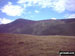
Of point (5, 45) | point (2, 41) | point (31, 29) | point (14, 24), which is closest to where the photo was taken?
point (5, 45)

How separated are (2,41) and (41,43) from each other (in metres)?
3.16

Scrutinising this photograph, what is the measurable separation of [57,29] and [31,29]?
4.96 metres

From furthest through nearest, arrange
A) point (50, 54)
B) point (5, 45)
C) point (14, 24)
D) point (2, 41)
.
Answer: point (14, 24) → point (2, 41) → point (5, 45) → point (50, 54)

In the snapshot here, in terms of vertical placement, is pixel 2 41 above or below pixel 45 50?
above

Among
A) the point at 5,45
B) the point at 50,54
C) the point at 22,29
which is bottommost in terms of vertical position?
the point at 50,54

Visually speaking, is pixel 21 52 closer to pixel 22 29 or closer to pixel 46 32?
pixel 46 32

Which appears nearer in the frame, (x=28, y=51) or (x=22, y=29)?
(x=28, y=51)

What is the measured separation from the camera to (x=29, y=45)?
39.9 feet

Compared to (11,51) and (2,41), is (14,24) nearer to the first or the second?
(2,41)

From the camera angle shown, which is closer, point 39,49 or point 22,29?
point 39,49

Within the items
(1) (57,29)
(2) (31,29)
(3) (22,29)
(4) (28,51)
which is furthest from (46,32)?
(4) (28,51)

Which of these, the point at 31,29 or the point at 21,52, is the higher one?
the point at 31,29

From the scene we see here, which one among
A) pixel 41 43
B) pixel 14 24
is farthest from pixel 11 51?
pixel 14 24

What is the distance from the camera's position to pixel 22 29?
2816 centimetres
